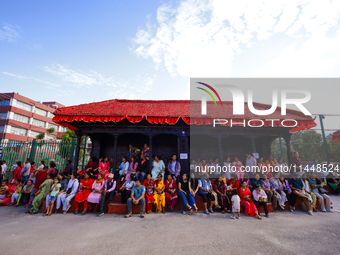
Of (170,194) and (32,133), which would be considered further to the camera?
(32,133)

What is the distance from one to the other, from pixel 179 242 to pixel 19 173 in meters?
10.7

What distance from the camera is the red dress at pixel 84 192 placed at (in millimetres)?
6888

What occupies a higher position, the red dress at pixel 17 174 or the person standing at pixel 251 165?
the person standing at pixel 251 165

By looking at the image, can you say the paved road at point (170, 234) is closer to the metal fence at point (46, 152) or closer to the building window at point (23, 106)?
the metal fence at point (46, 152)

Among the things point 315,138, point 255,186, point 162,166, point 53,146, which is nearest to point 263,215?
point 255,186

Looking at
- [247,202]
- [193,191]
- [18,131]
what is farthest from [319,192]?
[18,131]

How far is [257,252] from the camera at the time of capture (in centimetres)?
380

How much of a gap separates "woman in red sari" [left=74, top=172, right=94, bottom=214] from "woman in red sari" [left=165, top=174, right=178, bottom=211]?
3.40 m

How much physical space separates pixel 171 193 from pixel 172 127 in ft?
12.7

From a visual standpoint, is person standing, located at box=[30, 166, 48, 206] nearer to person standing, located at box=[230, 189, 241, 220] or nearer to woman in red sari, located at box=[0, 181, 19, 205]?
woman in red sari, located at box=[0, 181, 19, 205]

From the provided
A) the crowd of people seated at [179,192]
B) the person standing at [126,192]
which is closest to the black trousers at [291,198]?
the crowd of people seated at [179,192]

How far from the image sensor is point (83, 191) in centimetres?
710

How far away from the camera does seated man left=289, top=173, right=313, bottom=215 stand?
23.0 feet

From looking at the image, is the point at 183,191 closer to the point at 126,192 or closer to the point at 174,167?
the point at 174,167
